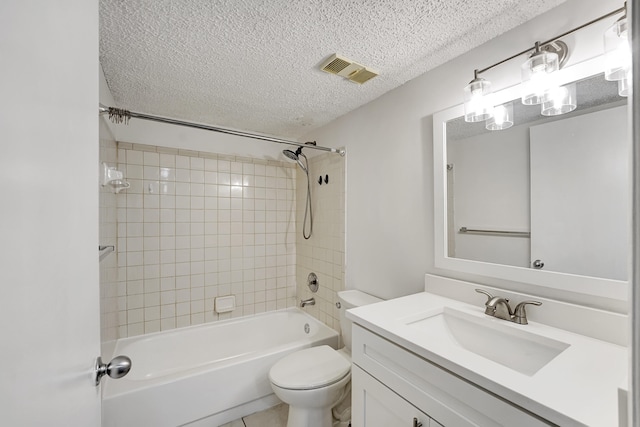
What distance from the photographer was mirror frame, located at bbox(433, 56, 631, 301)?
0.89 metres

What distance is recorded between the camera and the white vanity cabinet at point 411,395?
2.24ft

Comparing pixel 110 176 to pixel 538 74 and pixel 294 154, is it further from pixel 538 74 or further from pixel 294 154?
pixel 538 74

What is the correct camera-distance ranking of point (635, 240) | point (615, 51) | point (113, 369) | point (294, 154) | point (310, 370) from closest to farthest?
point (635, 240)
point (113, 369)
point (615, 51)
point (310, 370)
point (294, 154)

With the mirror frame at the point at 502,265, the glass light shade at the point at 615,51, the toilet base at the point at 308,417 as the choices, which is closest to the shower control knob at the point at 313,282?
the toilet base at the point at 308,417

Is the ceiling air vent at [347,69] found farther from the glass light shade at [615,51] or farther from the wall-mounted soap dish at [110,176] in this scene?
the wall-mounted soap dish at [110,176]

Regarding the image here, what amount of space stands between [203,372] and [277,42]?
193 centimetres

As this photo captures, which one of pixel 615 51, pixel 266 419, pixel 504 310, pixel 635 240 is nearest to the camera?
pixel 635 240

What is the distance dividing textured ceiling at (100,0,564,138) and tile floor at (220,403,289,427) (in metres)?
2.21

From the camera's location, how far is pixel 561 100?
0.98 m

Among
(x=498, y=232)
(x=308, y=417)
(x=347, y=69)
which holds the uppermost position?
(x=347, y=69)
